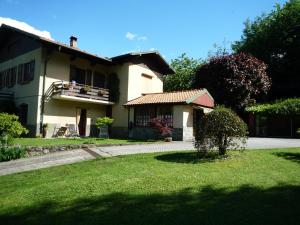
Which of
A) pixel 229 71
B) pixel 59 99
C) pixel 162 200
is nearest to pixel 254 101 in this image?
pixel 229 71

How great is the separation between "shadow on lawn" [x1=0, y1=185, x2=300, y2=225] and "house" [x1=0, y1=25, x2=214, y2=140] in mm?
13365

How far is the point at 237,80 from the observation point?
91.1 ft

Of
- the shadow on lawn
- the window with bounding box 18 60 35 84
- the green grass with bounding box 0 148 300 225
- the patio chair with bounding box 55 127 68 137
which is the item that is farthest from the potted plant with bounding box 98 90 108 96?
the shadow on lawn

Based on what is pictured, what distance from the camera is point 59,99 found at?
829 inches

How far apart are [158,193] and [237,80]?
920 inches

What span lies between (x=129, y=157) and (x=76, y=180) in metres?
3.34

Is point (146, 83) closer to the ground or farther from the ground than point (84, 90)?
farther from the ground

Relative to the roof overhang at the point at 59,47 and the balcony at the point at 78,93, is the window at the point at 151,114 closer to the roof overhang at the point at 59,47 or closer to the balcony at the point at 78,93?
the balcony at the point at 78,93

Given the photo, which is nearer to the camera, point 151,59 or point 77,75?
point 77,75

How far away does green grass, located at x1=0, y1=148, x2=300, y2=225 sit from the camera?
5154mm

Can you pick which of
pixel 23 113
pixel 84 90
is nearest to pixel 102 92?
pixel 84 90

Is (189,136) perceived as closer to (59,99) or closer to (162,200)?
(59,99)

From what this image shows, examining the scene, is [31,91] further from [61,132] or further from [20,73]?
[61,132]

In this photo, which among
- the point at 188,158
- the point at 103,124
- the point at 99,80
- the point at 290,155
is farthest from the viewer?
the point at 99,80
